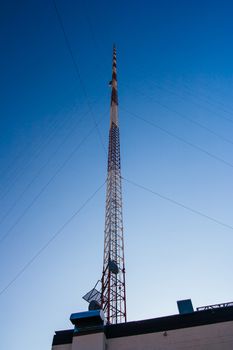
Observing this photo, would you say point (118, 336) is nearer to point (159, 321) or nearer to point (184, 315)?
point (159, 321)

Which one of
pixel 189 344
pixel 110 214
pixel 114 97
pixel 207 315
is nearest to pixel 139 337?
pixel 189 344

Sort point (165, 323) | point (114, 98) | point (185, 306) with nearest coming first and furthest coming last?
point (165, 323) → point (185, 306) → point (114, 98)

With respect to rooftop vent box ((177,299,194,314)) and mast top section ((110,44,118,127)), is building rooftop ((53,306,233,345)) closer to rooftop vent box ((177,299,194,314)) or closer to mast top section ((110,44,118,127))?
rooftop vent box ((177,299,194,314))

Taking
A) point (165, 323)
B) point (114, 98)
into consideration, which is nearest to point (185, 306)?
point (165, 323)

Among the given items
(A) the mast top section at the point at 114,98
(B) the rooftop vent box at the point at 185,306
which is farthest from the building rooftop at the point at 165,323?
(A) the mast top section at the point at 114,98

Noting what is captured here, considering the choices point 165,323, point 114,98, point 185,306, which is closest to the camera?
point 165,323

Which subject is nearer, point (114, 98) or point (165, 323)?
point (165, 323)

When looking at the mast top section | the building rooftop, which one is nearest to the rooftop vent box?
the building rooftop

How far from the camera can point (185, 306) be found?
1656cm

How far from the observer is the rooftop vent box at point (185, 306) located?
16.3 metres

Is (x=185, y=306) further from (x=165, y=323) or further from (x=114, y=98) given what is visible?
(x=114, y=98)

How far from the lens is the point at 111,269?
2591 cm

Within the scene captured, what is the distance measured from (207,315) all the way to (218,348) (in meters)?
1.60

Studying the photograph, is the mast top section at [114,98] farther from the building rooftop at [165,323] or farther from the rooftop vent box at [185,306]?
the building rooftop at [165,323]
